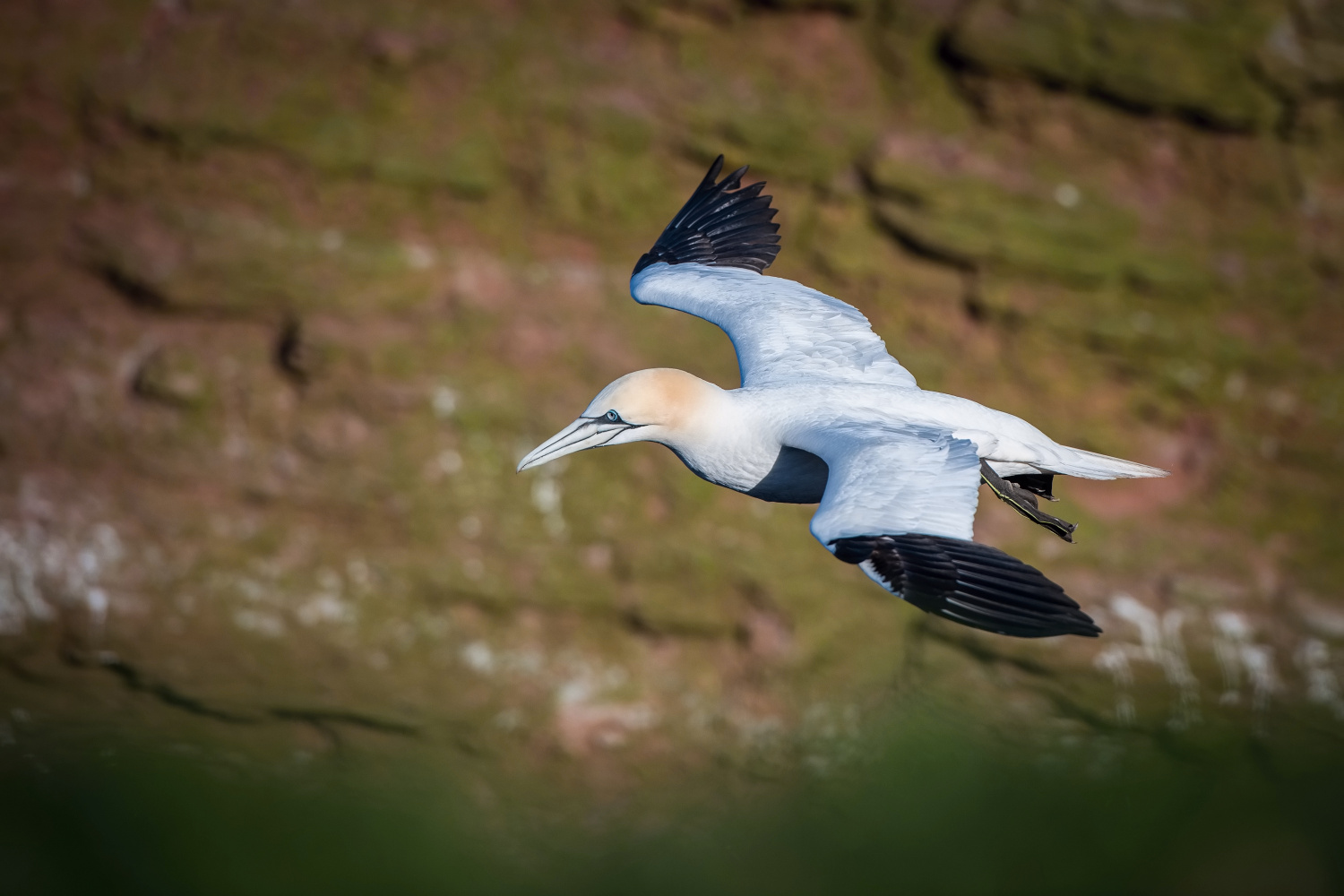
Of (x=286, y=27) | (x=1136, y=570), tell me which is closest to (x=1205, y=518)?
(x=1136, y=570)

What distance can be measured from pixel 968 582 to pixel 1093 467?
1.73 meters

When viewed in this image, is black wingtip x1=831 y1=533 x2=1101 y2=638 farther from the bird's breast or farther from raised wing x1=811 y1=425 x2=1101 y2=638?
the bird's breast

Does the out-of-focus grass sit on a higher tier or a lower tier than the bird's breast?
lower

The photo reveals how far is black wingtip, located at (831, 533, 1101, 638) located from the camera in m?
3.38

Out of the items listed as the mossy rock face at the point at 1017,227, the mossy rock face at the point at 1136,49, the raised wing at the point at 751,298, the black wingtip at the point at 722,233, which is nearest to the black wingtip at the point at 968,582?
the raised wing at the point at 751,298

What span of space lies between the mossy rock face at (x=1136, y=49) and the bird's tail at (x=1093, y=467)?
804cm

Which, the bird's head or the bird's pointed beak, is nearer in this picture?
Result: the bird's head

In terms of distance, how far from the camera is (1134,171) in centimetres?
1253

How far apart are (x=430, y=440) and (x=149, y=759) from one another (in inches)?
165

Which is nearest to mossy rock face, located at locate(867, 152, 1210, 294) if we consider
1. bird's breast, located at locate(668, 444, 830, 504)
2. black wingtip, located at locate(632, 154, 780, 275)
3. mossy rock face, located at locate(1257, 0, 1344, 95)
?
mossy rock face, located at locate(1257, 0, 1344, 95)

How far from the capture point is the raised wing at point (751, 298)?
5523mm

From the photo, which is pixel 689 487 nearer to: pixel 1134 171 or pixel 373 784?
pixel 373 784

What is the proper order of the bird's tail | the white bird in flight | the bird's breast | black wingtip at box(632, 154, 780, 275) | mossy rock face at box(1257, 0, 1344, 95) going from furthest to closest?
mossy rock face at box(1257, 0, 1344, 95), black wingtip at box(632, 154, 780, 275), the bird's tail, the bird's breast, the white bird in flight

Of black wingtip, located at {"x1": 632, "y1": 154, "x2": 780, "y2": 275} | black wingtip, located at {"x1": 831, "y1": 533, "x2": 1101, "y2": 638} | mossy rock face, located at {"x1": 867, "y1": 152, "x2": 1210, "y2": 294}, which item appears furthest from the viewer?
mossy rock face, located at {"x1": 867, "y1": 152, "x2": 1210, "y2": 294}
